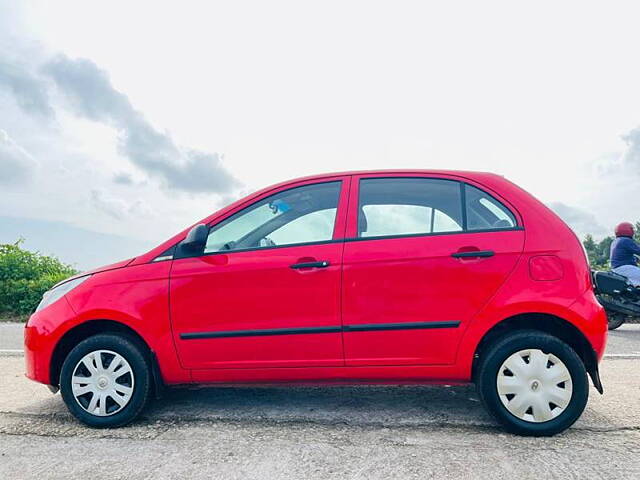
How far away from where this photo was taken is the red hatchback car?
10.0 ft

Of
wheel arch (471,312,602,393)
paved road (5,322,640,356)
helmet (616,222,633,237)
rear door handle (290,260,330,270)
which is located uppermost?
helmet (616,222,633,237)

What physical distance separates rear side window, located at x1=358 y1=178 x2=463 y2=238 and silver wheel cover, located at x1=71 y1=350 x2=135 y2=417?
5.89 ft

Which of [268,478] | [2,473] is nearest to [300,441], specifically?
[268,478]

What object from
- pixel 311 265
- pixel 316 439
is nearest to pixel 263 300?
pixel 311 265

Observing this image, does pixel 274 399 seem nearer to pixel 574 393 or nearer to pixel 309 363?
pixel 309 363

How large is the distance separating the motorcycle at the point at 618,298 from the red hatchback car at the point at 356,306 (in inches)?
175

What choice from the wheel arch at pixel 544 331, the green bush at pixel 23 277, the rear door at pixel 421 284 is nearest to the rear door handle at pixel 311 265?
the rear door at pixel 421 284

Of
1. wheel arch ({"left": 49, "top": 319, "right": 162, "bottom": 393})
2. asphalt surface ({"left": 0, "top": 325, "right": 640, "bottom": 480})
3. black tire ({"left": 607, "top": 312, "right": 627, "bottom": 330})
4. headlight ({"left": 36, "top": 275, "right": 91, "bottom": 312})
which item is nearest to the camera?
asphalt surface ({"left": 0, "top": 325, "right": 640, "bottom": 480})

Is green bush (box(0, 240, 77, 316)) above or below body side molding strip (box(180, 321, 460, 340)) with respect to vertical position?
above

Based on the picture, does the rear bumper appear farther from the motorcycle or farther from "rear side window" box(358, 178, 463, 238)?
the motorcycle

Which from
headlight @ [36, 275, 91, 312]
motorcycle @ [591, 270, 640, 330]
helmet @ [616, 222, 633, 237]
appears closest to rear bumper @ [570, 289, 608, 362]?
headlight @ [36, 275, 91, 312]

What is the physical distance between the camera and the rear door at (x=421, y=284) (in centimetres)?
309

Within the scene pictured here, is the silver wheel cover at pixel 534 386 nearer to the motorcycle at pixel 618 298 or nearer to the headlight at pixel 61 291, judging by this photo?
the headlight at pixel 61 291

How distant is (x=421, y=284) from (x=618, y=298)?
5650 millimetres
